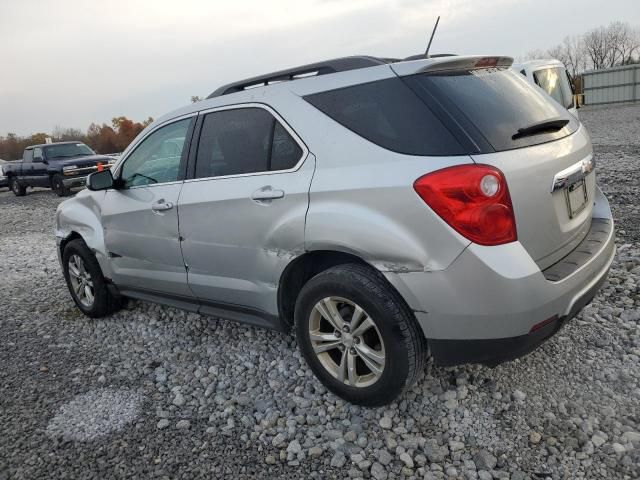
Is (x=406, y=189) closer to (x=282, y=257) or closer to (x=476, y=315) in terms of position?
(x=476, y=315)

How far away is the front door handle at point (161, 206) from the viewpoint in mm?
3545

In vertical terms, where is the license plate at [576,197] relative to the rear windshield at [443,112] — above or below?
below

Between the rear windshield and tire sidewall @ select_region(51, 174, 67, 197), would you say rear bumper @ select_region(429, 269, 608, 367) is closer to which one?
the rear windshield

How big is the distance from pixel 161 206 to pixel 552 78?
14263 mm

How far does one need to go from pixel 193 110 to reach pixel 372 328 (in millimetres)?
2000

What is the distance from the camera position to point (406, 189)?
7.70 ft

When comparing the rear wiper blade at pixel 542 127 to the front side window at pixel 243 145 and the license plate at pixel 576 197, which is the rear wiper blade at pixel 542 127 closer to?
the license plate at pixel 576 197

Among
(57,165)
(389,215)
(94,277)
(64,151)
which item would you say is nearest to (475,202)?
(389,215)

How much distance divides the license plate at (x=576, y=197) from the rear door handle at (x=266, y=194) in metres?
1.48

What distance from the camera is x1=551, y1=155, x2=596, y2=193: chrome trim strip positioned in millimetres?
2529

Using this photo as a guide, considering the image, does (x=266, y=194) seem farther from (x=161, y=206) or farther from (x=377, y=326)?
(x=161, y=206)

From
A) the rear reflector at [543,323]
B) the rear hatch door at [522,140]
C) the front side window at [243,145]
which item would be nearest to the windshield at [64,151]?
the front side window at [243,145]

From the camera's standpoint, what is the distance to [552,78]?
14.8 m

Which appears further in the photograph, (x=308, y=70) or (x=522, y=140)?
(x=308, y=70)
